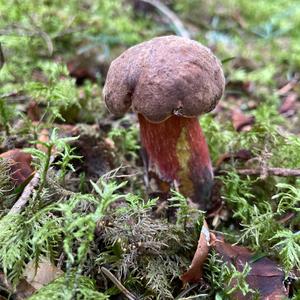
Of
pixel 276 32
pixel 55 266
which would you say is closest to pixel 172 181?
pixel 55 266

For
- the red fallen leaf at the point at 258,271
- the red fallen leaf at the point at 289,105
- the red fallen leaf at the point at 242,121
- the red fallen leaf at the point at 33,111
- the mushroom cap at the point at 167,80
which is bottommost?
the red fallen leaf at the point at 289,105

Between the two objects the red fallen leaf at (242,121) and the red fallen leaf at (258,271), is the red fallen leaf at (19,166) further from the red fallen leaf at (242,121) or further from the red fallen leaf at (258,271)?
the red fallen leaf at (242,121)

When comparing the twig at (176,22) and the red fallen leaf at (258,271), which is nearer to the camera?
the red fallen leaf at (258,271)

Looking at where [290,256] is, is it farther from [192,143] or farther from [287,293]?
[192,143]

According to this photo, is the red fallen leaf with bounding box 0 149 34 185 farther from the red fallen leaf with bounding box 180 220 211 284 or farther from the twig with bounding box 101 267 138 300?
the red fallen leaf with bounding box 180 220 211 284

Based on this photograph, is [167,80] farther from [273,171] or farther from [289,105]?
[289,105]

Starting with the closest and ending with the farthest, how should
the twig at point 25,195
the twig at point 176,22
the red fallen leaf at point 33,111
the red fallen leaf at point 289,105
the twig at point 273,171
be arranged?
the twig at point 25,195 < the twig at point 273,171 < the red fallen leaf at point 33,111 < the red fallen leaf at point 289,105 < the twig at point 176,22

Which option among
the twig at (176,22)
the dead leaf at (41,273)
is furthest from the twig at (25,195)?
the twig at (176,22)
